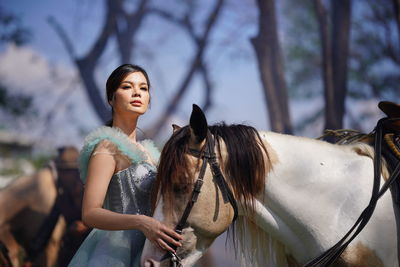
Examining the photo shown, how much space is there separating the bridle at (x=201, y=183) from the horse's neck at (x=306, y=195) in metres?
0.16

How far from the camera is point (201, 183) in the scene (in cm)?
132

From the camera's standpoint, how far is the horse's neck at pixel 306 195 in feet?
4.70

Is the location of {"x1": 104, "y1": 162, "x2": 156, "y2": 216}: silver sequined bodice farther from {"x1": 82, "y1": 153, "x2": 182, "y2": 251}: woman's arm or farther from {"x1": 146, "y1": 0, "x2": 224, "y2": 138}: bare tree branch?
{"x1": 146, "y1": 0, "x2": 224, "y2": 138}: bare tree branch

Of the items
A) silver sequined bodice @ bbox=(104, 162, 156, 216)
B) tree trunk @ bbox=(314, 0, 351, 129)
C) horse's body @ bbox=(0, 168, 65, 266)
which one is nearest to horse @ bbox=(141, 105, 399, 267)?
silver sequined bodice @ bbox=(104, 162, 156, 216)

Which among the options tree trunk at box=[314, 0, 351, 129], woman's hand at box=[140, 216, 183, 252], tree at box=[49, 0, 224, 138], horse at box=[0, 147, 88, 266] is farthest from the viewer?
tree at box=[49, 0, 224, 138]

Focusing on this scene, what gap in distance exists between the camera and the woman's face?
1554mm

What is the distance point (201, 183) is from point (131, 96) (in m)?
0.47

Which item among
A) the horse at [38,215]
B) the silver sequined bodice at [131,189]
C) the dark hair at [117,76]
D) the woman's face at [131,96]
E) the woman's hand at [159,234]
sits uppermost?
the dark hair at [117,76]

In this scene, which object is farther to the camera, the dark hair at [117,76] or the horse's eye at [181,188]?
the dark hair at [117,76]

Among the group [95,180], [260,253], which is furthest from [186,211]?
[260,253]

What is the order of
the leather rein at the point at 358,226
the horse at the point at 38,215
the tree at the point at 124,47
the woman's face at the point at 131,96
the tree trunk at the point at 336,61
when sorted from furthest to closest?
1. the tree at the point at 124,47
2. the tree trunk at the point at 336,61
3. the horse at the point at 38,215
4. the woman's face at the point at 131,96
5. the leather rein at the point at 358,226

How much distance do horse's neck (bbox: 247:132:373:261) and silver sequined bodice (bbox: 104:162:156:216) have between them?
410mm

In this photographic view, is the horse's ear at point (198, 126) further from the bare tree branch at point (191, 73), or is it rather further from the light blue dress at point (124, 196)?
the bare tree branch at point (191, 73)

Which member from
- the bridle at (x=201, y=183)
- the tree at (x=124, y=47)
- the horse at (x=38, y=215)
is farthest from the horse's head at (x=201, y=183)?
the tree at (x=124, y=47)
